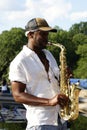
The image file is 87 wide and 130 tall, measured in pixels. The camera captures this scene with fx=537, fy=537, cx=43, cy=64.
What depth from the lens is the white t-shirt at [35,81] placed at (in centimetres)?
459

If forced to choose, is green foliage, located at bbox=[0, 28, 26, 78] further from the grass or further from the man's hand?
→ the man's hand

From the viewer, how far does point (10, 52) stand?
68750 millimetres

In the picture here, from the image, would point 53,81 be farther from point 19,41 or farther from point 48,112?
point 19,41

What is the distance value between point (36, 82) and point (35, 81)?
0.01 m

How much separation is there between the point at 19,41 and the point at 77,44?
10.1 metres

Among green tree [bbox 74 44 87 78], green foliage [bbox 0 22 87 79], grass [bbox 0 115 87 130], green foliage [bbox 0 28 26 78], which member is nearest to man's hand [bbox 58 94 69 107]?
grass [bbox 0 115 87 130]

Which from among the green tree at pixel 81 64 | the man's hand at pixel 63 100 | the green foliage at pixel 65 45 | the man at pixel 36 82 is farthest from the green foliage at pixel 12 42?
the man's hand at pixel 63 100

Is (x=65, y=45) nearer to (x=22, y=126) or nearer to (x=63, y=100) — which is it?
(x=22, y=126)

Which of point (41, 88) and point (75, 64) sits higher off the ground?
point (41, 88)

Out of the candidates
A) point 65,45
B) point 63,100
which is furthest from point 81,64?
point 63,100

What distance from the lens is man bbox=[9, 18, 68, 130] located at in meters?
4.55

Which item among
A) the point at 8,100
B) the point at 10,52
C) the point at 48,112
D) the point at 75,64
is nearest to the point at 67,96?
the point at 48,112

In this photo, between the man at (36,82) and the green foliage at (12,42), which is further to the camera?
the green foliage at (12,42)

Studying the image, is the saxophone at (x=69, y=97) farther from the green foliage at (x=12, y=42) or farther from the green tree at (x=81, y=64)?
the green foliage at (x=12, y=42)
